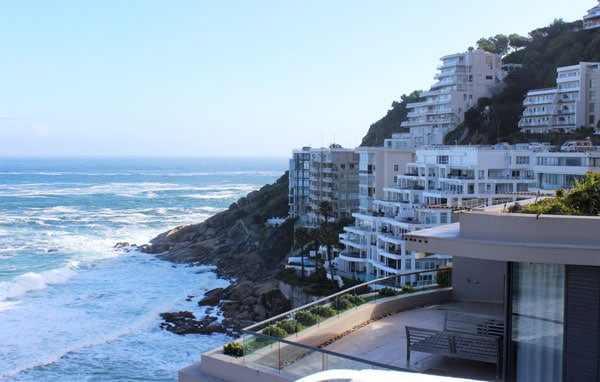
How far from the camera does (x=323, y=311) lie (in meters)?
11.0

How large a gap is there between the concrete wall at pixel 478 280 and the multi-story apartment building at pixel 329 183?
171 feet

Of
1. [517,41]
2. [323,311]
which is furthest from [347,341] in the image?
[517,41]

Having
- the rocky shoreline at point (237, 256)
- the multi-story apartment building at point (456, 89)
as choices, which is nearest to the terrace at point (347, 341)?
the rocky shoreline at point (237, 256)

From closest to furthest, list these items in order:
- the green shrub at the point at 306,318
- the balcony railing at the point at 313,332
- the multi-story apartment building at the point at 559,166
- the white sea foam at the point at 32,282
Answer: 1. the balcony railing at the point at 313,332
2. the green shrub at the point at 306,318
3. the multi-story apartment building at the point at 559,166
4. the white sea foam at the point at 32,282

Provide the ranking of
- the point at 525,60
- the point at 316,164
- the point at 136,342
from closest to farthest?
the point at 136,342 → the point at 316,164 → the point at 525,60

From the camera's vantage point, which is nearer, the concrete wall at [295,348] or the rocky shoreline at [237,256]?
the concrete wall at [295,348]

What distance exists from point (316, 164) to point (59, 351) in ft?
130

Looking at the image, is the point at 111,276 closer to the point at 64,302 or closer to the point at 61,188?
the point at 64,302

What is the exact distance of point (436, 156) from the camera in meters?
52.7

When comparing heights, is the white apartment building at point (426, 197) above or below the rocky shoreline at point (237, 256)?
above

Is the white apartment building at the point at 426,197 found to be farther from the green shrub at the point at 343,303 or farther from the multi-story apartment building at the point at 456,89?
the green shrub at the point at 343,303

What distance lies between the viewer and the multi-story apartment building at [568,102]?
67125 millimetres

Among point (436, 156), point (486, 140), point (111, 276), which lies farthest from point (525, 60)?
point (111, 276)

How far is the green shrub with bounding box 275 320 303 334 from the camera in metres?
10.0
